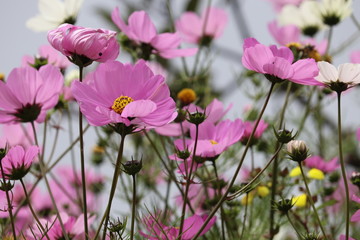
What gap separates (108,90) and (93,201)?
0.58 metres

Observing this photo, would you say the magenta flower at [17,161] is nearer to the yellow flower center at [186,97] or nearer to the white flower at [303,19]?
the yellow flower center at [186,97]

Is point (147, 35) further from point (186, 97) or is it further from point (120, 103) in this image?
point (120, 103)

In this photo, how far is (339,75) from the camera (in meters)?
0.41

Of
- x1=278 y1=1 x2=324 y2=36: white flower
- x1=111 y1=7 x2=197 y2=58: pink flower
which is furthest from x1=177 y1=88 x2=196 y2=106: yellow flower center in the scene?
x1=278 y1=1 x2=324 y2=36: white flower

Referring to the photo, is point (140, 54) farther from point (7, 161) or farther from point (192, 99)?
point (7, 161)

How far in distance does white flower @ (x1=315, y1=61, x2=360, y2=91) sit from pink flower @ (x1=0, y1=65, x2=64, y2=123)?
199 mm

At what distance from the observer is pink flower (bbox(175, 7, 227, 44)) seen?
0.80 m

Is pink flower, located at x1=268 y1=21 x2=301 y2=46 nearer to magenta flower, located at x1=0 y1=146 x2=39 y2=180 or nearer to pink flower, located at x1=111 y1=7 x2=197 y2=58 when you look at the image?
pink flower, located at x1=111 y1=7 x2=197 y2=58

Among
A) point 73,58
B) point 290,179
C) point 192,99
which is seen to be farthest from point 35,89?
point 290,179

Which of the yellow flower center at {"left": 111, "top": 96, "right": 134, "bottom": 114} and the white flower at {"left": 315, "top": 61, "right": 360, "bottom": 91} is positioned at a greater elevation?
the white flower at {"left": 315, "top": 61, "right": 360, "bottom": 91}

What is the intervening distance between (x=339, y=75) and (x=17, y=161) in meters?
0.24

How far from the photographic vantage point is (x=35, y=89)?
1.48 ft

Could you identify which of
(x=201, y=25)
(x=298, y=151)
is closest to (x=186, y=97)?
(x=298, y=151)

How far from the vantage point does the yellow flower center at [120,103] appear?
1.27 ft
